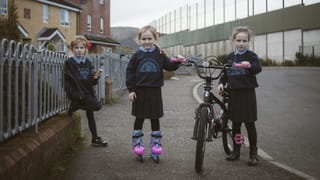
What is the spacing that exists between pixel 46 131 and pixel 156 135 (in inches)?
53.0

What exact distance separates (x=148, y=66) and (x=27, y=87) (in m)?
1.44

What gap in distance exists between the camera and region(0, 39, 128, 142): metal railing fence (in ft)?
13.0

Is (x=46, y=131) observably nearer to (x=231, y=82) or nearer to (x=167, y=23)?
(x=231, y=82)

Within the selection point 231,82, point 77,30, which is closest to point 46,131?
point 231,82

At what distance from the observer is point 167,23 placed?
77.8 metres

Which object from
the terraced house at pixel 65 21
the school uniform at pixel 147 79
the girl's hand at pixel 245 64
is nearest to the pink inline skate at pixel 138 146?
the school uniform at pixel 147 79

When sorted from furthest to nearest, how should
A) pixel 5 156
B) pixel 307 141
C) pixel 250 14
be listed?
pixel 250 14 < pixel 307 141 < pixel 5 156

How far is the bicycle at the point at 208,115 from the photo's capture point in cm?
481

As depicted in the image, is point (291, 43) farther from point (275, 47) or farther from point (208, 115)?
point (208, 115)

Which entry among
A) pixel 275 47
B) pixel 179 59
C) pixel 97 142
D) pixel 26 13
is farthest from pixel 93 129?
pixel 275 47

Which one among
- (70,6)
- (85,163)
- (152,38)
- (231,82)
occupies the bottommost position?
(85,163)

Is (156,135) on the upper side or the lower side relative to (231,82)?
lower

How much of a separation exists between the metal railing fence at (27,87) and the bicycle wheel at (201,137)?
5.47 feet

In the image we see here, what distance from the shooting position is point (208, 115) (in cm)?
500
